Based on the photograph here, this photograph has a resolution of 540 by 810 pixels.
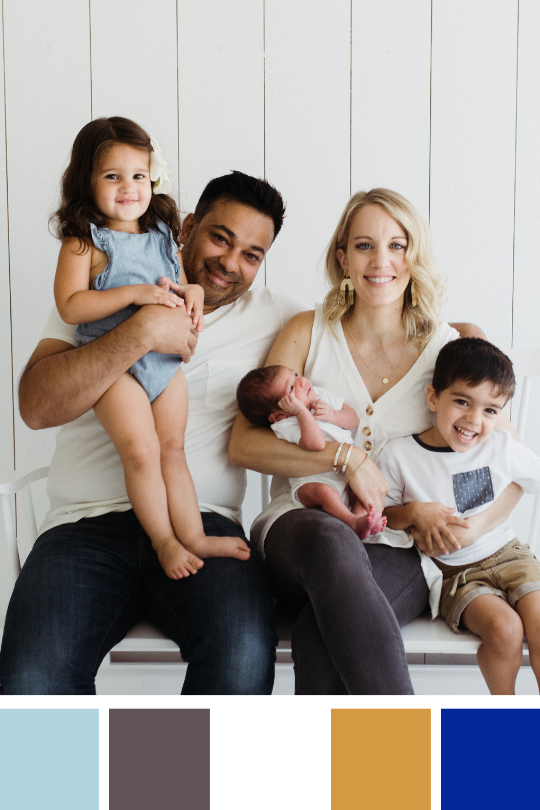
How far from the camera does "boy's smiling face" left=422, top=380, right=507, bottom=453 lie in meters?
1.46

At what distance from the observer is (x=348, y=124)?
219 centimetres

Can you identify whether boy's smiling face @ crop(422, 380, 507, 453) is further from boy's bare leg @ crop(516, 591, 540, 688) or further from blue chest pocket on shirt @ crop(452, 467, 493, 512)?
boy's bare leg @ crop(516, 591, 540, 688)

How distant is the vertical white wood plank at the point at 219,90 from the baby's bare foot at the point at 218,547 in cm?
125

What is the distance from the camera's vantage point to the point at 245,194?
1730mm

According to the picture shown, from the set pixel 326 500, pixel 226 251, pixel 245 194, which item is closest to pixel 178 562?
pixel 326 500

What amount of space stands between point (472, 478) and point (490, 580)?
23cm

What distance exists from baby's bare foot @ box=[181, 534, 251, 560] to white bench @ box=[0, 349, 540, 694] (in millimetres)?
179

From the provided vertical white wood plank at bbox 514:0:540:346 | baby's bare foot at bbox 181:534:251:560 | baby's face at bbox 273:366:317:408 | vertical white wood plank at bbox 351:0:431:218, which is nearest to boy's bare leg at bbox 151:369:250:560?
baby's bare foot at bbox 181:534:251:560

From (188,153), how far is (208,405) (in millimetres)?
1008

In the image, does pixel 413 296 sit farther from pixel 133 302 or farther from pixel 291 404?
pixel 133 302

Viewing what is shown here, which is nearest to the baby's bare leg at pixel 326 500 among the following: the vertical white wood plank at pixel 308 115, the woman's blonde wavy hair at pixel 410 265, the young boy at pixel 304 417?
the young boy at pixel 304 417

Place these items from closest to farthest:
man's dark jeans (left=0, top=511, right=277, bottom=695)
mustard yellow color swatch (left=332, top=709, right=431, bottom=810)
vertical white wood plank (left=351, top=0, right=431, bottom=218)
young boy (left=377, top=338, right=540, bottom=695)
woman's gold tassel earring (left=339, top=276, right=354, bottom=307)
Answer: mustard yellow color swatch (left=332, top=709, right=431, bottom=810)
man's dark jeans (left=0, top=511, right=277, bottom=695)
young boy (left=377, top=338, right=540, bottom=695)
woman's gold tassel earring (left=339, top=276, right=354, bottom=307)
vertical white wood plank (left=351, top=0, right=431, bottom=218)

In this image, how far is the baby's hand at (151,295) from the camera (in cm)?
144

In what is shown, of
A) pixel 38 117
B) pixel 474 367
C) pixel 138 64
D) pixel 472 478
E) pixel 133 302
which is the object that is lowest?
pixel 472 478
